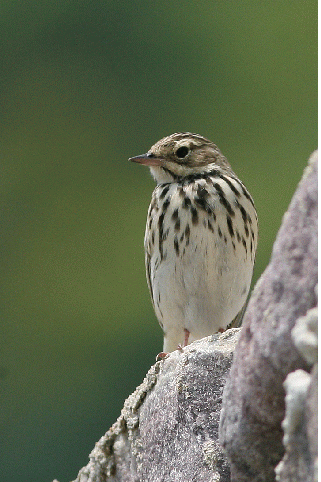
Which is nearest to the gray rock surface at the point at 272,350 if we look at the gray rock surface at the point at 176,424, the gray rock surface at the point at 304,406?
the gray rock surface at the point at 304,406

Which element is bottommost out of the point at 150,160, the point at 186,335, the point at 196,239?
the point at 186,335

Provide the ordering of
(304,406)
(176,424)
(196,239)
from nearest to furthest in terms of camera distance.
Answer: (304,406), (176,424), (196,239)

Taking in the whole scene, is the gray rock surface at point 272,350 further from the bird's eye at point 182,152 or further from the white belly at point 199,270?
the bird's eye at point 182,152

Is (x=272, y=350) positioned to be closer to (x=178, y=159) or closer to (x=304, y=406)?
(x=304, y=406)

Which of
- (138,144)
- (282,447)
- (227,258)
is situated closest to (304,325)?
(282,447)

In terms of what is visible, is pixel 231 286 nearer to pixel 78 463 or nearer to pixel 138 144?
pixel 78 463

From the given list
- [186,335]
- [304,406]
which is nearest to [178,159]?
[186,335]

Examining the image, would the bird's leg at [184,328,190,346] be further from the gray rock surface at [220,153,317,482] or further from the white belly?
the gray rock surface at [220,153,317,482]
